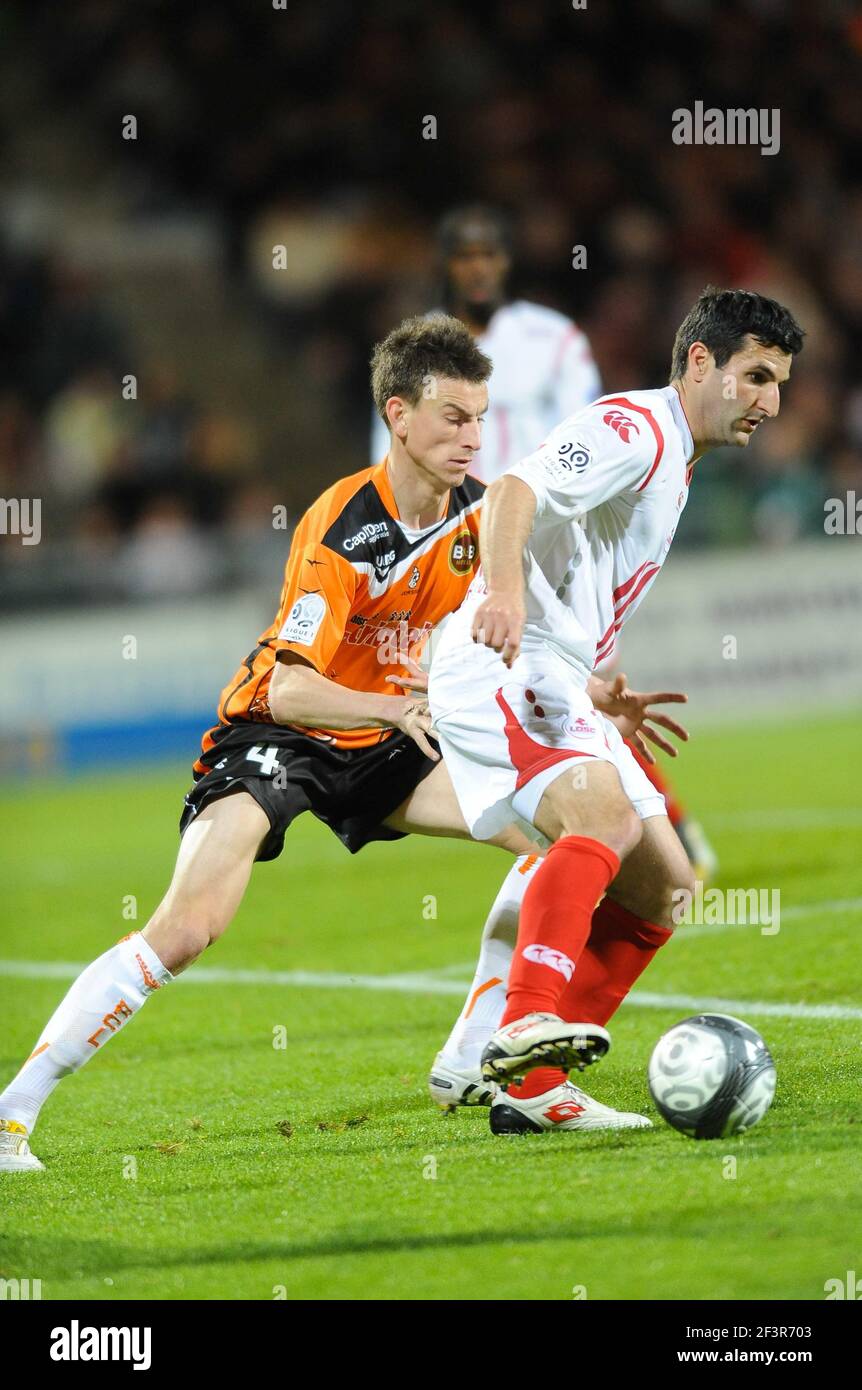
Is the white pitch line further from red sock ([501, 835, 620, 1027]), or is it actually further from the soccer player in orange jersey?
red sock ([501, 835, 620, 1027])

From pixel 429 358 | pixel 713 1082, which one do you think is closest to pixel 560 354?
pixel 429 358

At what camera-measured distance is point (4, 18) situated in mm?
19406

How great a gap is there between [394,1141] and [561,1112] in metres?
0.41

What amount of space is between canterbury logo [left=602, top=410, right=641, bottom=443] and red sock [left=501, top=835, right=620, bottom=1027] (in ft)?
3.04

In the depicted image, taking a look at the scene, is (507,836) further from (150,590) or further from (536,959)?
(150,590)

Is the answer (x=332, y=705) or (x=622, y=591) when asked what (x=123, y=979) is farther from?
(x=622, y=591)

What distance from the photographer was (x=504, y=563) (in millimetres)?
3873

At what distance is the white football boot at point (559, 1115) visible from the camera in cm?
430

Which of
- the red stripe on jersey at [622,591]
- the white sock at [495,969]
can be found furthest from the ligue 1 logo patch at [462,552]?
the white sock at [495,969]

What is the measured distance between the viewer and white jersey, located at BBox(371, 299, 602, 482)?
7.13 metres

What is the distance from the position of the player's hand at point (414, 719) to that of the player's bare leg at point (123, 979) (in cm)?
54

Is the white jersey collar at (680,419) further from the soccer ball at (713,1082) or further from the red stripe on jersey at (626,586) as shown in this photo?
the soccer ball at (713,1082)
